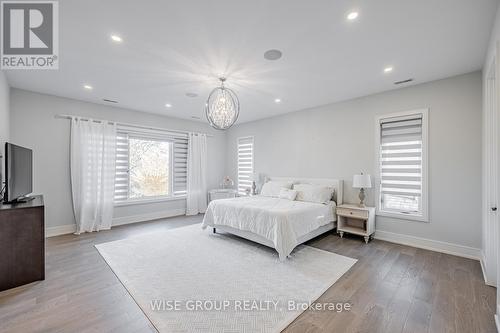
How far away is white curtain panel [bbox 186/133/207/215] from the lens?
606cm

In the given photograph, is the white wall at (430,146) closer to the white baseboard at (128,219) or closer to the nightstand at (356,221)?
the nightstand at (356,221)

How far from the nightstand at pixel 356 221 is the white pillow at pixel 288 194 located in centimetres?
90

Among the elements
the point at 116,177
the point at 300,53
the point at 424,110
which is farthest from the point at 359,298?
the point at 116,177

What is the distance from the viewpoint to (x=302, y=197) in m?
4.50

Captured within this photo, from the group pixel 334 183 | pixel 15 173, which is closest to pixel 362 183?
pixel 334 183

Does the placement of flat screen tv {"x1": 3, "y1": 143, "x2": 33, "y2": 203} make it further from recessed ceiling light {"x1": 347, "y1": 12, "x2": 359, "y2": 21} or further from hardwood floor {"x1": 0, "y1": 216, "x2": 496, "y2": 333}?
recessed ceiling light {"x1": 347, "y1": 12, "x2": 359, "y2": 21}

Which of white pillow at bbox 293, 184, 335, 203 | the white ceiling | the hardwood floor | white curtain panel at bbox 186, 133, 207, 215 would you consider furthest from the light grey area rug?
the white ceiling

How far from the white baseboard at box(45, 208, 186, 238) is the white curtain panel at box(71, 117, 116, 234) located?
20cm

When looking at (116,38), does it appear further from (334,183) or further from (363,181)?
(334,183)

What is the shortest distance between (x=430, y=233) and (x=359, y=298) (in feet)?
7.43

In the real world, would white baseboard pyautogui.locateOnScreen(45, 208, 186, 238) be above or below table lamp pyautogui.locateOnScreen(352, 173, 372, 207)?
below

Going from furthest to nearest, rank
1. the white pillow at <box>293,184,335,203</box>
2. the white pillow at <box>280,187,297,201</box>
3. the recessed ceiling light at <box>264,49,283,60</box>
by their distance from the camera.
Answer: the white pillow at <box>280,187,297,201</box> → the white pillow at <box>293,184,335,203</box> → the recessed ceiling light at <box>264,49,283,60</box>

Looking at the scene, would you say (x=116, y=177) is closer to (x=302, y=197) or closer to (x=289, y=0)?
(x=302, y=197)

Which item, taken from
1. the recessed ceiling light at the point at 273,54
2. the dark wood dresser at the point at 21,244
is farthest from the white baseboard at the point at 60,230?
the recessed ceiling light at the point at 273,54
